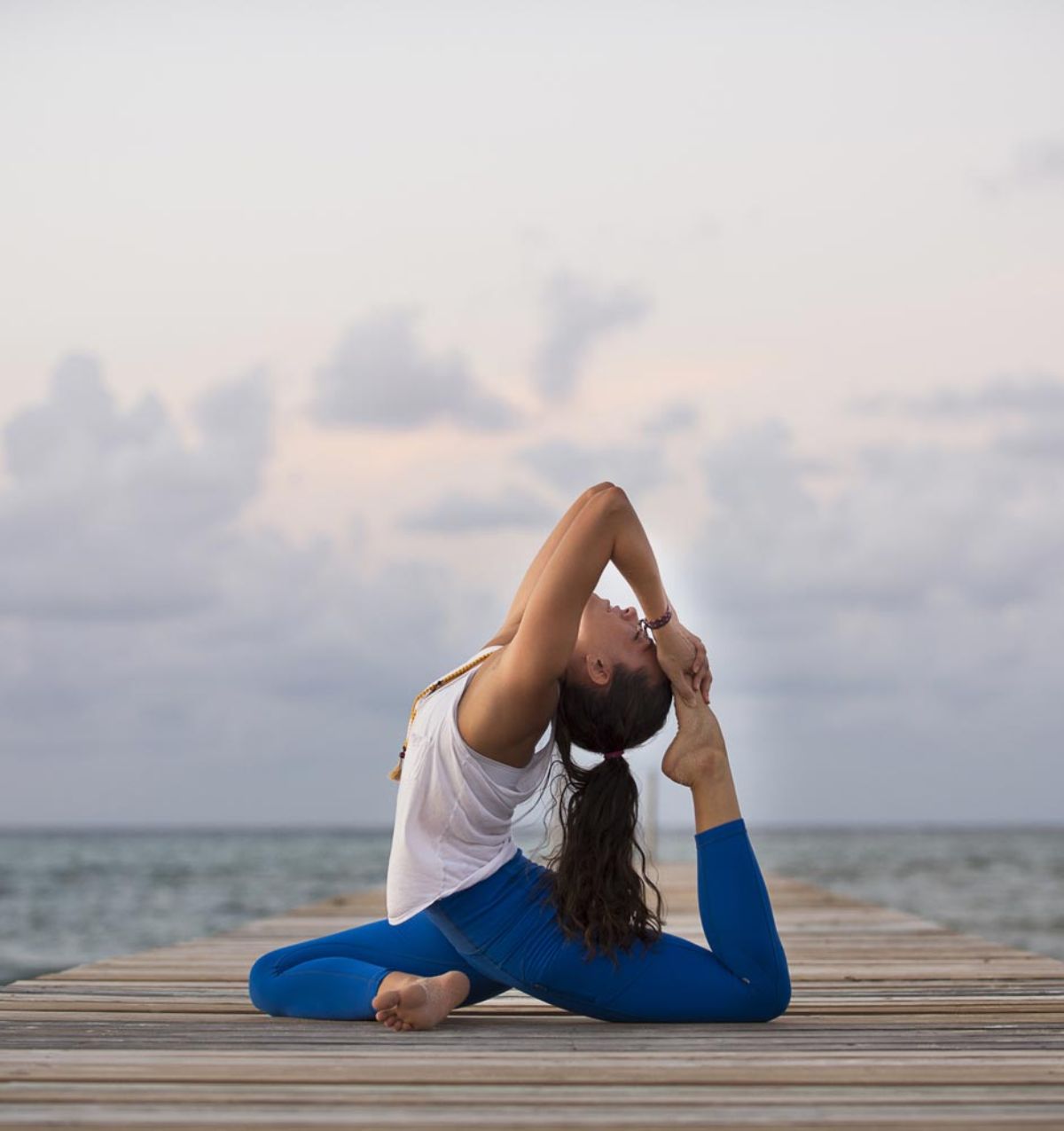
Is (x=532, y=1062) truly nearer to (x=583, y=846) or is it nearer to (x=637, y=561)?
(x=583, y=846)

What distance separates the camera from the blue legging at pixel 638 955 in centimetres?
352

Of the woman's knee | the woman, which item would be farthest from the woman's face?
the woman's knee

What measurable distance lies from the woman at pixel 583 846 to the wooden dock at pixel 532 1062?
0.09 m

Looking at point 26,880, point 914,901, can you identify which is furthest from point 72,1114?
point 26,880

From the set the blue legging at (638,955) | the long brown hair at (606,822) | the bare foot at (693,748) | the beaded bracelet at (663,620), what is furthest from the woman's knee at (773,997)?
the beaded bracelet at (663,620)

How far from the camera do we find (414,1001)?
11.4ft

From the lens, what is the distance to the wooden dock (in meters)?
2.46

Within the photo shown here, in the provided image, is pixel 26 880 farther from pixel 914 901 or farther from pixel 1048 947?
A: pixel 1048 947

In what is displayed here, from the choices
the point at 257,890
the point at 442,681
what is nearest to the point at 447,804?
the point at 442,681

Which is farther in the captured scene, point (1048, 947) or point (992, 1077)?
point (1048, 947)

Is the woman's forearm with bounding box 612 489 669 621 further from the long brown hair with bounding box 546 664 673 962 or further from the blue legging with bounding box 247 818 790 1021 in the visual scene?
the blue legging with bounding box 247 818 790 1021

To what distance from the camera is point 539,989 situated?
359 centimetres

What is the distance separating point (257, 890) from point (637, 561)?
24.7 m

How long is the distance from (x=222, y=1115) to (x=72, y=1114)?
24 centimetres
